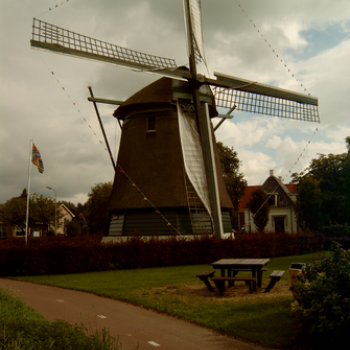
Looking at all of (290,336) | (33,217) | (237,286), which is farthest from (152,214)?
(33,217)

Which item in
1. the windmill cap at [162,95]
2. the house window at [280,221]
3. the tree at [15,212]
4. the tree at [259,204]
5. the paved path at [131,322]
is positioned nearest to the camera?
the paved path at [131,322]

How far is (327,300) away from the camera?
5.24 metres

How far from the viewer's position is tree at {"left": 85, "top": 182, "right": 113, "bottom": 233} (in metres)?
39.7

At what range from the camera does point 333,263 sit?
5.88 meters

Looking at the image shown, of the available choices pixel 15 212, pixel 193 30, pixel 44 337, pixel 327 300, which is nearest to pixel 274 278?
pixel 327 300

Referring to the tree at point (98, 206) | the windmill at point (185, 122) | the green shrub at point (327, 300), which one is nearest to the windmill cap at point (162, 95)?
the windmill at point (185, 122)

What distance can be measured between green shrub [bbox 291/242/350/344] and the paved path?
0.83 metres

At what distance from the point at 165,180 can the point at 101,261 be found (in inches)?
187

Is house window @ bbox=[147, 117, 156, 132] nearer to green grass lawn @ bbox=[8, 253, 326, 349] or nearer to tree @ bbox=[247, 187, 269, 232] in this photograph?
green grass lawn @ bbox=[8, 253, 326, 349]

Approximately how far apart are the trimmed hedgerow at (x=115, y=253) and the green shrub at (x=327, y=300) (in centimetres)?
1078

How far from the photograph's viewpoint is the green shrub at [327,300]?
5.00 meters

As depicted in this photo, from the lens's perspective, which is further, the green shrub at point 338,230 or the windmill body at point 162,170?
the green shrub at point 338,230

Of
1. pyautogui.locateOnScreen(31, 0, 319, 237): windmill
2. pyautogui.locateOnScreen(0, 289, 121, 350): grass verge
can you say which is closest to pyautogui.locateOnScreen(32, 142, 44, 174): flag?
pyautogui.locateOnScreen(31, 0, 319, 237): windmill

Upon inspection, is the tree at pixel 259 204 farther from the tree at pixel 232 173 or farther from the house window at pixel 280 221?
the house window at pixel 280 221
